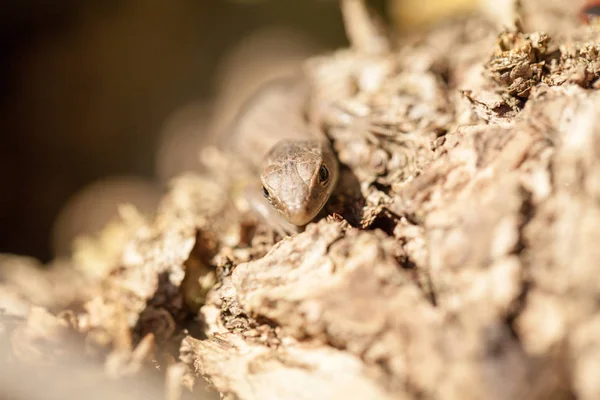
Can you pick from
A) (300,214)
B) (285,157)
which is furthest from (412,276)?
(285,157)

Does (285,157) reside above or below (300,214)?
above

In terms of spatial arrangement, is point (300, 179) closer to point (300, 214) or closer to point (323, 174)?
point (323, 174)

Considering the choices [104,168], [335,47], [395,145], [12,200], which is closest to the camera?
[395,145]

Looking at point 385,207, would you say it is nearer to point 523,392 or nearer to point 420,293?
point 420,293

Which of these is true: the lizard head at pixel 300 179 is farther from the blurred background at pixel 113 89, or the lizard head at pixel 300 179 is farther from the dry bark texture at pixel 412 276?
the blurred background at pixel 113 89

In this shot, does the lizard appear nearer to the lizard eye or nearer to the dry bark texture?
the lizard eye

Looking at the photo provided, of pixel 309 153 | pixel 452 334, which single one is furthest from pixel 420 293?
pixel 309 153

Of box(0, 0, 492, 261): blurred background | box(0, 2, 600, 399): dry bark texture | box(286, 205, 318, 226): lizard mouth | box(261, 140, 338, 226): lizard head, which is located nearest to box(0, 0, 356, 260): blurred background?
box(0, 0, 492, 261): blurred background
